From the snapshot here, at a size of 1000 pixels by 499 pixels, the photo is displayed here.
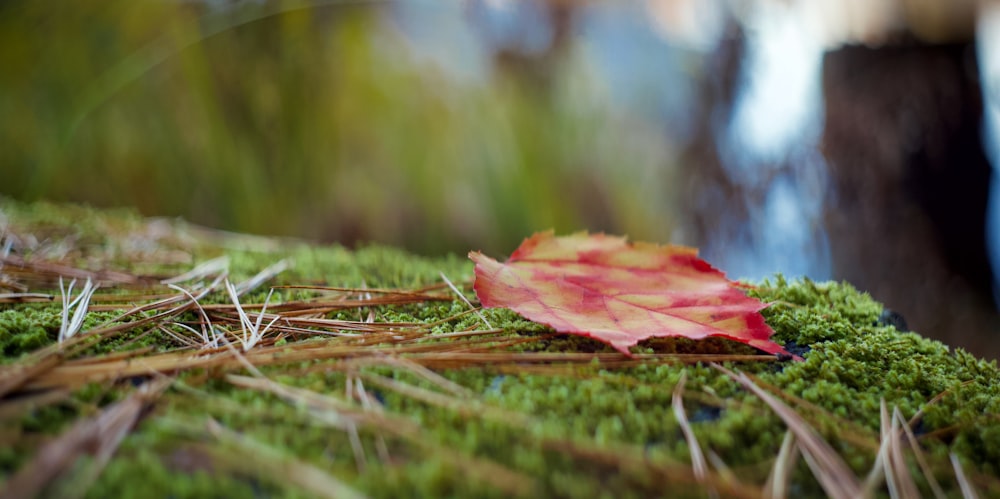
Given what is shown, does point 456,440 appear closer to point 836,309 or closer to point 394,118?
point 836,309

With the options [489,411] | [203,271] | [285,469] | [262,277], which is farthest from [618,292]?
[203,271]

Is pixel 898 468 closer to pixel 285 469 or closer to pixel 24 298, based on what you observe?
pixel 285 469

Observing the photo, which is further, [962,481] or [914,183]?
[914,183]

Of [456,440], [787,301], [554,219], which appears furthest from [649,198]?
[456,440]

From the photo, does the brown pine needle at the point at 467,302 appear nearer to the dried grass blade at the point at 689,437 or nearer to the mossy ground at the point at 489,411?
the mossy ground at the point at 489,411

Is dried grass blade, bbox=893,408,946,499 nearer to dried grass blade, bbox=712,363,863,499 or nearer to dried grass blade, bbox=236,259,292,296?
dried grass blade, bbox=712,363,863,499

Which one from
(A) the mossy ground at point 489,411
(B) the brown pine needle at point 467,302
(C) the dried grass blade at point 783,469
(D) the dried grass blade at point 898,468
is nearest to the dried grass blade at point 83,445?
(A) the mossy ground at point 489,411
